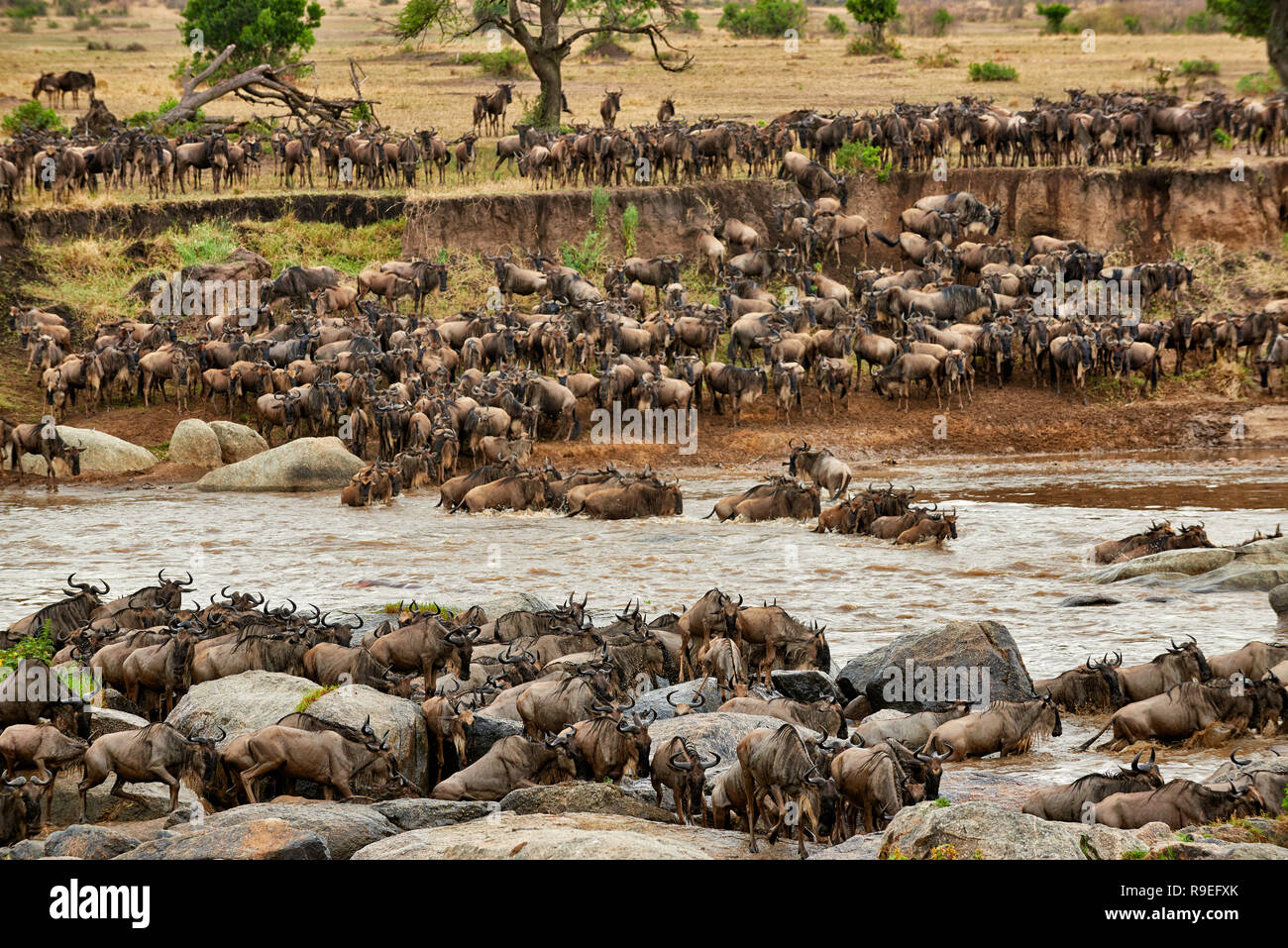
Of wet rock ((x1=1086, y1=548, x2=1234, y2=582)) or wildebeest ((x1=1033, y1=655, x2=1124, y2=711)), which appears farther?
wet rock ((x1=1086, y1=548, x2=1234, y2=582))

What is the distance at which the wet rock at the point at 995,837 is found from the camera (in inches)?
296

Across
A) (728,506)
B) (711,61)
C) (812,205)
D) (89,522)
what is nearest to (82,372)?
(89,522)

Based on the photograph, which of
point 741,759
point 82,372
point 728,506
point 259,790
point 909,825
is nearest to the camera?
point 909,825

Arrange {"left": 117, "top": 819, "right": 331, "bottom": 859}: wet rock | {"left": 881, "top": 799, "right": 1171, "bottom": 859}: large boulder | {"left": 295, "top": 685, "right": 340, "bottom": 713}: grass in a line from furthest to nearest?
{"left": 295, "top": 685, "right": 340, "bottom": 713}: grass, {"left": 117, "top": 819, "right": 331, "bottom": 859}: wet rock, {"left": 881, "top": 799, "right": 1171, "bottom": 859}: large boulder

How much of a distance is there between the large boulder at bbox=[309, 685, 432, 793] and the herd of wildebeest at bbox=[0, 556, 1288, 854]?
0.24 feet

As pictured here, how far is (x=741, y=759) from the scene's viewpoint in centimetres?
933

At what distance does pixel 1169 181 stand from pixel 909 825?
95.4 ft

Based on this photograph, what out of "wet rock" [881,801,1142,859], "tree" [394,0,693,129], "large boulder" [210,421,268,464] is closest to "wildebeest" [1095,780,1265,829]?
"wet rock" [881,801,1142,859]

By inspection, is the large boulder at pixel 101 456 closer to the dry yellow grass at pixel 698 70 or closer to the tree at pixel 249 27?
the dry yellow grass at pixel 698 70

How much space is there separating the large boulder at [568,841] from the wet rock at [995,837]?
1088 millimetres

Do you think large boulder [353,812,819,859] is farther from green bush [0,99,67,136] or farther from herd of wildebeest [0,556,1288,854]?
green bush [0,99,67,136]

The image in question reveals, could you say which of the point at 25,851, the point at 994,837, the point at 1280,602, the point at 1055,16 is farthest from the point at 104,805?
the point at 1055,16

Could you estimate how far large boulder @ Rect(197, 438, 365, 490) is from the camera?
23688 millimetres

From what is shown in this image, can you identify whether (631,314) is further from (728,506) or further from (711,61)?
(711,61)
